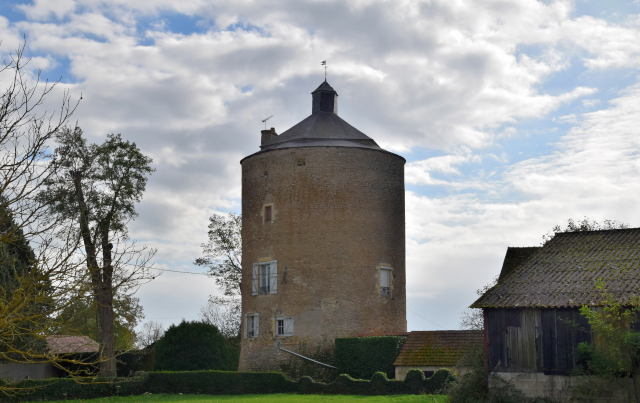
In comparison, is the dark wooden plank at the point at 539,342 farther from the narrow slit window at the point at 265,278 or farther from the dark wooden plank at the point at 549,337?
the narrow slit window at the point at 265,278

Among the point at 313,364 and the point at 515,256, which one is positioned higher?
the point at 515,256

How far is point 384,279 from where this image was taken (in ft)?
104

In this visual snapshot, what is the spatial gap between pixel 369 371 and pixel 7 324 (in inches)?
789

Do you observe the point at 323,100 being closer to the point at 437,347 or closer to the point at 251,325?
the point at 251,325

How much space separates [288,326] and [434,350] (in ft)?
24.2

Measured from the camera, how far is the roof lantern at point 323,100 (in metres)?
35.4

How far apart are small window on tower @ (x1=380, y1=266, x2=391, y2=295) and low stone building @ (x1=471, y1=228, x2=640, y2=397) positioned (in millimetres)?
11094

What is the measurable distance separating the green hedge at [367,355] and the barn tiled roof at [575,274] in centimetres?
811

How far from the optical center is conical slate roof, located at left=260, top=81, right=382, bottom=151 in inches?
1261

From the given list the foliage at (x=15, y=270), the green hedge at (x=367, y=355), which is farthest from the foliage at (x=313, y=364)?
the foliage at (x=15, y=270)

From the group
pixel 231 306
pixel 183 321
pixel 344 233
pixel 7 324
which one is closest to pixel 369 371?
pixel 344 233

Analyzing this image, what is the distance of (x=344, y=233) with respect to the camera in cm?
3080

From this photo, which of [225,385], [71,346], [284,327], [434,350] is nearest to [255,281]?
[284,327]

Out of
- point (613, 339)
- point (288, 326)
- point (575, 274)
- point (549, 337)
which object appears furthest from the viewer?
point (288, 326)
